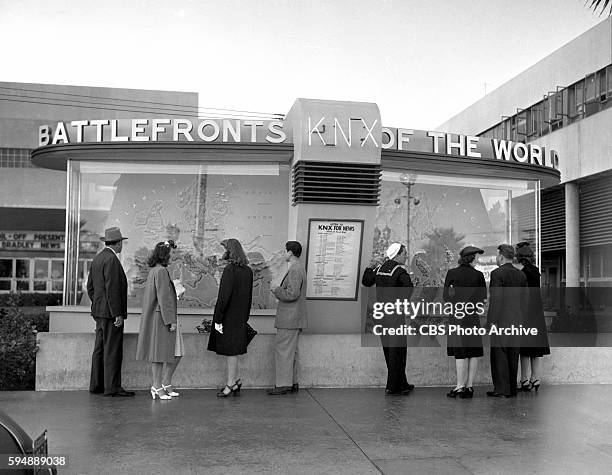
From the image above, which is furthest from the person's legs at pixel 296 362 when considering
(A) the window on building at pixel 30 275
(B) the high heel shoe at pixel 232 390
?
(A) the window on building at pixel 30 275

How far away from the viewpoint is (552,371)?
387 inches

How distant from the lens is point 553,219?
2773 cm

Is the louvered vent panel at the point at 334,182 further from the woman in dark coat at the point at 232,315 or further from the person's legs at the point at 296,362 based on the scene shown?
the person's legs at the point at 296,362

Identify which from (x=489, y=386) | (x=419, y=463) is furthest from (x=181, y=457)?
(x=489, y=386)

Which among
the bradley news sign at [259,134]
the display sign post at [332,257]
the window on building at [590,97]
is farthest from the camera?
the window on building at [590,97]

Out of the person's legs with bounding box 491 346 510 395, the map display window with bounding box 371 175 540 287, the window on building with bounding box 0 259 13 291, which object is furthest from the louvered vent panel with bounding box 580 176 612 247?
the window on building with bounding box 0 259 13 291

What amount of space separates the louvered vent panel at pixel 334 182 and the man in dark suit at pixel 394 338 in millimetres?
1825

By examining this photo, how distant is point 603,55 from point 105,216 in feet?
59.2

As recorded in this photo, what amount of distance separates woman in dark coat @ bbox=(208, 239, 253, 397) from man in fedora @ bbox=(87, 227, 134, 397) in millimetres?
1099

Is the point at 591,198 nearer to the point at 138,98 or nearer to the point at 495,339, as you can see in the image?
the point at 495,339

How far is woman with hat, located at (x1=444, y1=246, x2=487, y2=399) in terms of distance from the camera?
8664 mm

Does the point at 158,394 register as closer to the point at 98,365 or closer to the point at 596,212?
the point at 98,365

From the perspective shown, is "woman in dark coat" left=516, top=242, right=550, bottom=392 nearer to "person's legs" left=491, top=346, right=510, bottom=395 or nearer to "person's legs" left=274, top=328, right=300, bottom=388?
"person's legs" left=491, top=346, right=510, bottom=395

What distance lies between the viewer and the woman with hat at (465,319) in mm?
8664
